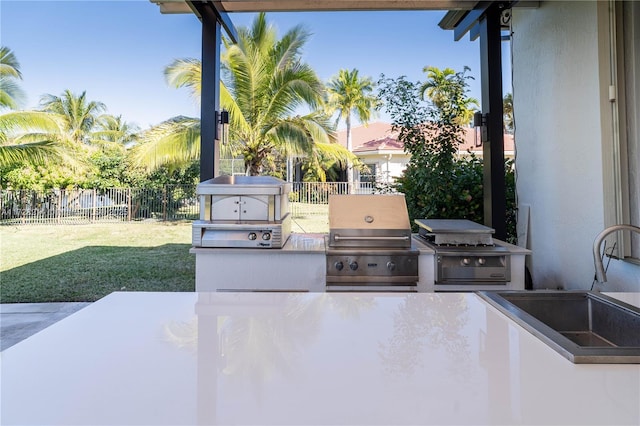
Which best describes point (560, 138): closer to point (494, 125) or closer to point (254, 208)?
point (494, 125)

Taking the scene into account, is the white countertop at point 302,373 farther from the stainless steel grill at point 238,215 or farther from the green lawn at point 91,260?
the green lawn at point 91,260

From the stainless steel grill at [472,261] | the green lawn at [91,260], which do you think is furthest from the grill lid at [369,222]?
the green lawn at [91,260]

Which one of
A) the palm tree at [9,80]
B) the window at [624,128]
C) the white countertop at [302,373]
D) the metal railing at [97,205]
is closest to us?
the white countertop at [302,373]

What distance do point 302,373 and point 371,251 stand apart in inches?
65.4

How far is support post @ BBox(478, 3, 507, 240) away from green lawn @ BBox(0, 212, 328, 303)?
6.24 ft

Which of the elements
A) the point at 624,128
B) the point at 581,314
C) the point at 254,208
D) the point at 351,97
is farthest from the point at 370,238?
the point at 351,97

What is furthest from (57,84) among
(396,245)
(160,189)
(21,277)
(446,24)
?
(396,245)

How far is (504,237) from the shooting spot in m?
2.89

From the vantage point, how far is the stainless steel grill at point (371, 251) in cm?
235

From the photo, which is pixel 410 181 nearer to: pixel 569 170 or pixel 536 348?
pixel 569 170

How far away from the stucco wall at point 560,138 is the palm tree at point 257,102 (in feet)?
12.5

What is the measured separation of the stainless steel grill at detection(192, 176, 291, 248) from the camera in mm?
2414

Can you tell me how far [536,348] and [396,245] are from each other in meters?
1.54

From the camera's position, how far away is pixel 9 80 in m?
7.02
